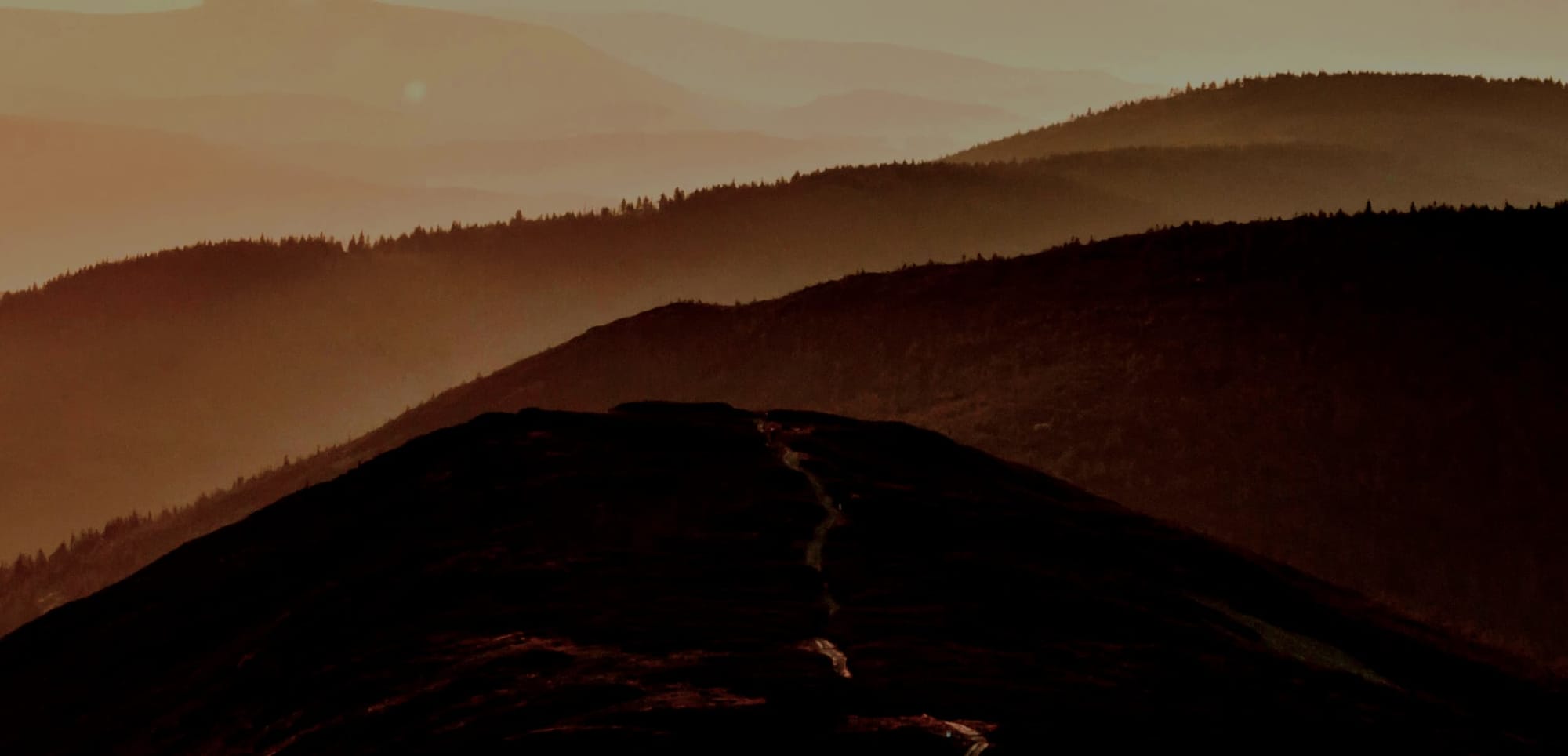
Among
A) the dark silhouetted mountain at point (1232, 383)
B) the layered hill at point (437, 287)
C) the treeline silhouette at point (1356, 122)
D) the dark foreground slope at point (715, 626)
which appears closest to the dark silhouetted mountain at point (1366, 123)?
the treeline silhouette at point (1356, 122)

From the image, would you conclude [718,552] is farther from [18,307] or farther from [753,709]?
[18,307]

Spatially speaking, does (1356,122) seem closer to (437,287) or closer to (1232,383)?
(437,287)

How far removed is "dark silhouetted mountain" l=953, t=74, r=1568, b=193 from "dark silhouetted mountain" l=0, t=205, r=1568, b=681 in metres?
75.6

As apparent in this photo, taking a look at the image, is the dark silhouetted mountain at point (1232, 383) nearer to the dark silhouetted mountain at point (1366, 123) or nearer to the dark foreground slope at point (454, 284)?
the dark foreground slope at point (454, 284)

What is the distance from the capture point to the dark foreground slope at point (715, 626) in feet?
19.6

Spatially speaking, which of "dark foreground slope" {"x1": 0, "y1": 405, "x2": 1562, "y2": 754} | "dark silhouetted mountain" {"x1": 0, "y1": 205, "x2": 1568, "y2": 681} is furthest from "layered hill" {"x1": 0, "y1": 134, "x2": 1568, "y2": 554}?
"dark foreground slope" {"x1": 0, "y1": 405, "x2": 1562, "y2": 754}

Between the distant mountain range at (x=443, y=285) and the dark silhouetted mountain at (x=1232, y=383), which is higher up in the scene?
the distant mountain range at (x=443, y=285)

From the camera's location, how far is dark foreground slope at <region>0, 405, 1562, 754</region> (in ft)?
19.6

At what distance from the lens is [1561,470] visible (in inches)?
904

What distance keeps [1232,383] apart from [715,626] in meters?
22.0

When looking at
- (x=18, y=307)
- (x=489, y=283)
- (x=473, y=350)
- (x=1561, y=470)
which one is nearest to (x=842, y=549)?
(x=1561, y=470)

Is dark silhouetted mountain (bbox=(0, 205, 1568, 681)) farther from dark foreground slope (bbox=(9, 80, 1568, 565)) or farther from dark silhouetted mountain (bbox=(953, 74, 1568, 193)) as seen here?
dark silhouetted mountain (bbox=(953, 74, 1568, 193))

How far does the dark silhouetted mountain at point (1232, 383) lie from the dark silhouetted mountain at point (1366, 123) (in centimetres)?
7562

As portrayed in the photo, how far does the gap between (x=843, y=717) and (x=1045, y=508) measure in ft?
16.3
